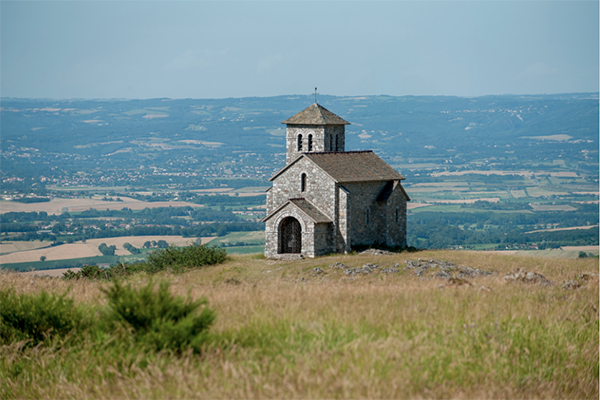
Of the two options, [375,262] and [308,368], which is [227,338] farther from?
[375,262]

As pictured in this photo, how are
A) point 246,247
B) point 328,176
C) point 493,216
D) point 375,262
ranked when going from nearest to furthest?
1. point 375,262
2. point 328,176
3. point 246,247
4. point 493,216

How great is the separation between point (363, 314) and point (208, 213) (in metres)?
170

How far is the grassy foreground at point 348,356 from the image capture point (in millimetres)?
6836

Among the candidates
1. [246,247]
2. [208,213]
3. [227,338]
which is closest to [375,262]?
[227,338]

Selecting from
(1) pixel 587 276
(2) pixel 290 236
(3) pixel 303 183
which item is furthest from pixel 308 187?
(1) pixel 587 276

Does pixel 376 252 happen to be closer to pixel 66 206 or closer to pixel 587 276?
pixel 587 276

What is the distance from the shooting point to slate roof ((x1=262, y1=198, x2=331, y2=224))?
3462 centimetres

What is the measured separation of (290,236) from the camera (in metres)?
36.4

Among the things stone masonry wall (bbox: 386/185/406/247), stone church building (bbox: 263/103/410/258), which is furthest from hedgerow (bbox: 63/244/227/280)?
stone masonry wall (bbox: 386/185/406/247)

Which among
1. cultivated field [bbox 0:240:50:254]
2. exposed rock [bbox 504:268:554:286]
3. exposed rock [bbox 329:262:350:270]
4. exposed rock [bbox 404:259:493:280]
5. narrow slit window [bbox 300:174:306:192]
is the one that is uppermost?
narrow slit window [bbox 300:174:306:192]

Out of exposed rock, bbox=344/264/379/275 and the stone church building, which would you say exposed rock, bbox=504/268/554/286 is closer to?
exposed rock, bbox=344/264/379/275

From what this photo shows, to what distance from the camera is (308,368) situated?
680 cm

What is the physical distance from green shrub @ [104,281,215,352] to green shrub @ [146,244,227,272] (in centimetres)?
2356

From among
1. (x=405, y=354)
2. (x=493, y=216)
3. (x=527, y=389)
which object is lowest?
(x=493, y=216)
